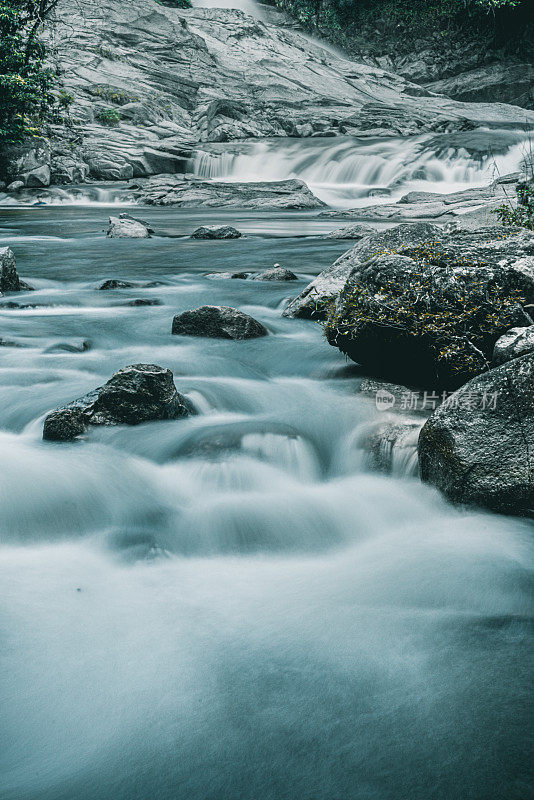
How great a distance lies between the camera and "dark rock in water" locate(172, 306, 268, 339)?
21.1ft

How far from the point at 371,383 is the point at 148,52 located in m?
44.0

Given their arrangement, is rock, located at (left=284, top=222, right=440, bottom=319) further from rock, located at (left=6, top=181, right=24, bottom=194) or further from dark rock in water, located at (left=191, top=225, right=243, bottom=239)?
rock, located at (left=6, top=181, right=24, bottom=194)

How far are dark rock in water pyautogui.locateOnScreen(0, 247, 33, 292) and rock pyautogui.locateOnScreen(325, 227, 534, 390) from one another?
220 inches

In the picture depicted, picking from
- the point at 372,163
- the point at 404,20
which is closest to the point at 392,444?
the point at 372,163

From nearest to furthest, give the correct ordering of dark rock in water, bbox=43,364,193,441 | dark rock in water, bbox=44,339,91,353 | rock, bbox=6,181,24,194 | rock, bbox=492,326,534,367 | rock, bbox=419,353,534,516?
rock, bbox=419,353,534,516 < rock, bbox=492,326,534,367 < dark rock in water, bbox=43,364,193,441 < dark rock in water, bbox=44,339,91,353 < rock, bbox=6,181,24,194

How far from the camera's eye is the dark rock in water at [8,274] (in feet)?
28.1

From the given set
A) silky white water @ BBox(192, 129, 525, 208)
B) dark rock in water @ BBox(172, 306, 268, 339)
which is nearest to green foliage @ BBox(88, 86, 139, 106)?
silky white water @ BBox(192, 129, 525, 208)

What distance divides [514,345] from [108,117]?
A: 30948 millimetres

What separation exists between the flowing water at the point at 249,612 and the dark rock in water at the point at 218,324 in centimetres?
86

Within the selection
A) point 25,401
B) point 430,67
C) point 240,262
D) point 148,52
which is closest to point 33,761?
point 25,401

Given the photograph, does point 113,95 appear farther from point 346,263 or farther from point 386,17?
point 346,263

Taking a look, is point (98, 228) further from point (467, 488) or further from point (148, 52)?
point (148, 52)

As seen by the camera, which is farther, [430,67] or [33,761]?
[430,67]

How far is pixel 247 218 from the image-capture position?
59.8ft
